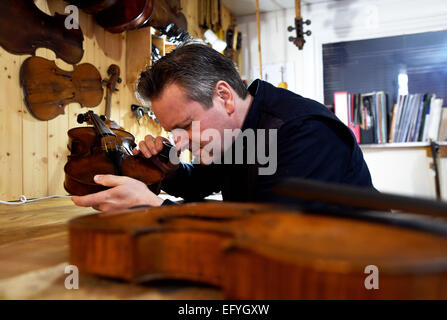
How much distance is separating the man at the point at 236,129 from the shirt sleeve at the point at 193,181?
Result: 132 mm

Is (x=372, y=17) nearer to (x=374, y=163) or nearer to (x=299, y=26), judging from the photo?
(x=299, y=26)

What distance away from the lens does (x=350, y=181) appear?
1.10 m

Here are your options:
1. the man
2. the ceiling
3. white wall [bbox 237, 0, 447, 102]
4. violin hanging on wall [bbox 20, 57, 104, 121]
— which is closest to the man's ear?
the man

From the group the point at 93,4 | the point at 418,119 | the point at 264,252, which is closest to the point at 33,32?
the point at 93,4

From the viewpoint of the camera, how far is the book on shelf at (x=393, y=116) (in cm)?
332

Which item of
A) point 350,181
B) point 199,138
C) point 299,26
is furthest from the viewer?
point 299,26

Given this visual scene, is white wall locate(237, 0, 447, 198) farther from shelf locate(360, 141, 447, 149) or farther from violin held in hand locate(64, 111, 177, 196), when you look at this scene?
violin held in hand locate(64, 111, 177, 196)

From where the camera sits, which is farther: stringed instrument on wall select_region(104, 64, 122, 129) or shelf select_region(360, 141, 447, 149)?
shelf select_region(360, 141, 447, 149)

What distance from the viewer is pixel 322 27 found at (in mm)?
3895

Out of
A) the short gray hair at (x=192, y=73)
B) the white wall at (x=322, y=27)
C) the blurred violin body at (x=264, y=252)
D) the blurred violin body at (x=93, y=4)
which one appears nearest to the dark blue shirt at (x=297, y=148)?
the short gray hair at (x=192, y=73)

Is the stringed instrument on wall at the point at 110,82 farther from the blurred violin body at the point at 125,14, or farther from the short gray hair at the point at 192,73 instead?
the short gray hair at the point at 192,73

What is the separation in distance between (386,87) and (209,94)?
9.91ft

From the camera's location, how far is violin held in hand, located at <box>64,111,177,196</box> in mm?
1164
